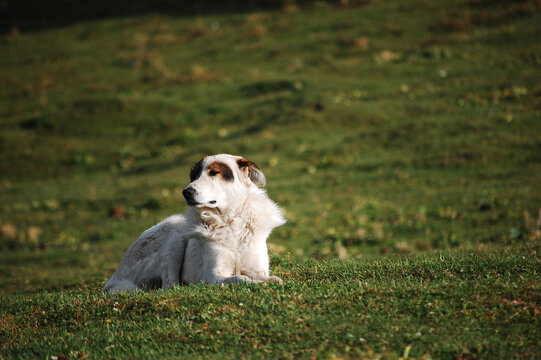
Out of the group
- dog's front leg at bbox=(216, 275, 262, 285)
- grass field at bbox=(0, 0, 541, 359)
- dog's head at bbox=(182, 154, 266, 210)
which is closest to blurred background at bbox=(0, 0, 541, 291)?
grass field at bbox=(0, 0, 541, 359)

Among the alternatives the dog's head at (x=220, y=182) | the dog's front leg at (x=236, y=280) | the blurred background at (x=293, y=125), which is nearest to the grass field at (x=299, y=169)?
the blurred background at (x=293, y=125)

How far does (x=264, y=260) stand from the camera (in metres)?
8.26

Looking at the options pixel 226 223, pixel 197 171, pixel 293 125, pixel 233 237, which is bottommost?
pixel 293 125

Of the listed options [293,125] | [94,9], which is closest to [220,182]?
[293,125]

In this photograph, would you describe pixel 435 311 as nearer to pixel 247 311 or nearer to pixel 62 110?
pixel 247 311

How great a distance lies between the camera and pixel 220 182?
807cm

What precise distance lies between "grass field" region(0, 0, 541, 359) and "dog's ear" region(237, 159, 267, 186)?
1.65 m

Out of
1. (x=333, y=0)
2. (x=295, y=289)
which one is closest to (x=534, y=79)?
(x=333, y=0)

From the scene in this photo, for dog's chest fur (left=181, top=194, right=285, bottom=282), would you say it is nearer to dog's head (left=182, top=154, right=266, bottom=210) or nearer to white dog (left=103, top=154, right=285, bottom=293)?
white dog (left=103, top=154, right=285, bottom=293)

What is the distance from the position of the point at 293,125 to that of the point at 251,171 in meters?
21.4

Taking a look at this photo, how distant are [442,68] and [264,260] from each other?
1122 inches

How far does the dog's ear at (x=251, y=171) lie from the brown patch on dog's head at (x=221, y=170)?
0.32 m

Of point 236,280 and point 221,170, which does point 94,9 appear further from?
point 236,280

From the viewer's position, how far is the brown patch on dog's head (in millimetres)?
8070
